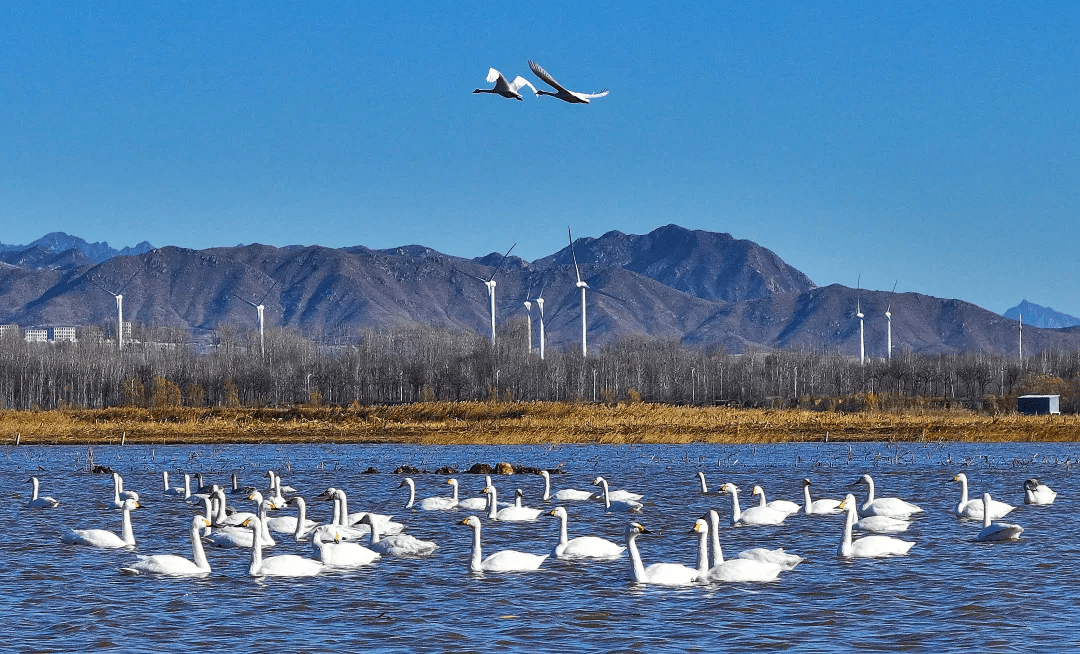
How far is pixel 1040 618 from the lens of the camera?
1758 centimetres

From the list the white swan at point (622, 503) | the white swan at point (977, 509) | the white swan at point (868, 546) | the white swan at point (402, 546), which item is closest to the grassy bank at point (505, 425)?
the white swan at point (622, 503)

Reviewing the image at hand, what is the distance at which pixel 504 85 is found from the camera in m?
20.0

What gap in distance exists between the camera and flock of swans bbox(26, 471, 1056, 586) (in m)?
21.1

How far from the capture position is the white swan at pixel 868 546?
23.3 m

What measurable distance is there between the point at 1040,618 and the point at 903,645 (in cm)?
277

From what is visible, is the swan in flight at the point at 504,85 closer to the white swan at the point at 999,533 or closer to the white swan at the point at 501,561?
the white swan at the point at 501,561

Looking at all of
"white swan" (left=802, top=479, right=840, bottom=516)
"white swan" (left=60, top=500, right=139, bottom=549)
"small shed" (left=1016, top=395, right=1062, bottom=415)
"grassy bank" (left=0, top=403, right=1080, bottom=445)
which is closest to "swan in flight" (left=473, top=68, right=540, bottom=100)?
"white swan" (left=60, top=500, right=139, bottom=549)

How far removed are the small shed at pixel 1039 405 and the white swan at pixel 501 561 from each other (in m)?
67.2

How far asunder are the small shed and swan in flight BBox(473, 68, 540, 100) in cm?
6980

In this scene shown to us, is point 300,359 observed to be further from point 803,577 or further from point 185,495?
point 803,577

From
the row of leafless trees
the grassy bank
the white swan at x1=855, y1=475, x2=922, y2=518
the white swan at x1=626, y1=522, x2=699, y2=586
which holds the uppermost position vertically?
the row of leafless trees

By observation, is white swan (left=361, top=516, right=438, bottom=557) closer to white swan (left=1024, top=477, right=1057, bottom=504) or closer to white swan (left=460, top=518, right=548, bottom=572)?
white swan (left=460, top=518, right=548, bottom=572)

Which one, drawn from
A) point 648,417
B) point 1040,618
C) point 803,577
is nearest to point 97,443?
point 648,417

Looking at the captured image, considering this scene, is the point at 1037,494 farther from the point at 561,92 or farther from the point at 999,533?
the point at 561,92
